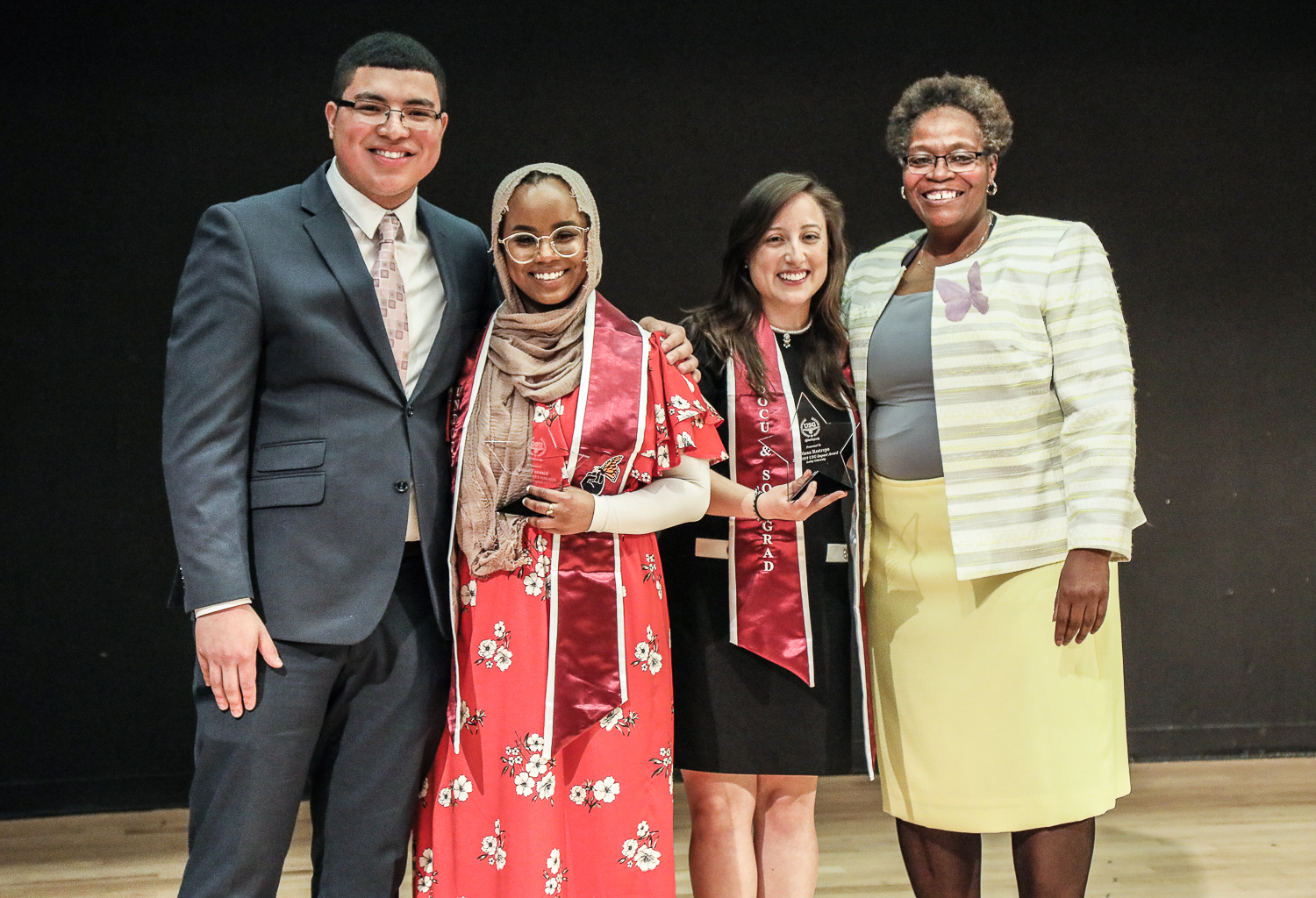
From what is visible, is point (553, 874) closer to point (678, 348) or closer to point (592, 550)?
point (592, 550)

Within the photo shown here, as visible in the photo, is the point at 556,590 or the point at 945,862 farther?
the point at 945,862

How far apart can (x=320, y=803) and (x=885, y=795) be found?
1.09 m

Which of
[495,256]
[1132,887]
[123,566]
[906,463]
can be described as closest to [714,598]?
[906,463]

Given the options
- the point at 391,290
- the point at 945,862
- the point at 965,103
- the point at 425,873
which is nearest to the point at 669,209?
the point at 965,103

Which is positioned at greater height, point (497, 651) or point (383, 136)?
point (383, 136)

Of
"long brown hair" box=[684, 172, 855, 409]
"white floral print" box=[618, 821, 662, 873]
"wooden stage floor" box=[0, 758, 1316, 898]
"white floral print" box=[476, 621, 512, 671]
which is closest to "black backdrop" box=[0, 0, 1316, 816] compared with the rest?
"wooden stage floor" box=[0, 758, 1316, 898]

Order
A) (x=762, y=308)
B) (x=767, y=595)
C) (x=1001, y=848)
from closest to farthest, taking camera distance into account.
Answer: (x=767, y=595) → (x=762, y=308) → (x=1001, y=848)

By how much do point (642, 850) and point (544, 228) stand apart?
3.61ft

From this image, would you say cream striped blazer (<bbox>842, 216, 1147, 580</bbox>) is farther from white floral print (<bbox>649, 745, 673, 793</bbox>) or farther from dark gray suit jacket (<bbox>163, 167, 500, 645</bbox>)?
dark gray suit jacket (<bbox>163, 167, 500, 645</bbox>)

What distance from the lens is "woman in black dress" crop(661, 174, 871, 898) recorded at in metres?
2.14

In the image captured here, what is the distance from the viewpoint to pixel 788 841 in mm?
2205

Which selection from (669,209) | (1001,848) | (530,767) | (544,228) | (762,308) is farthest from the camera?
(669,209)

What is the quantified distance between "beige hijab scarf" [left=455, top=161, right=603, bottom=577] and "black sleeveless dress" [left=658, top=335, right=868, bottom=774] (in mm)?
369

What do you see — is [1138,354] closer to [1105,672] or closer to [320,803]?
[1105,672]
